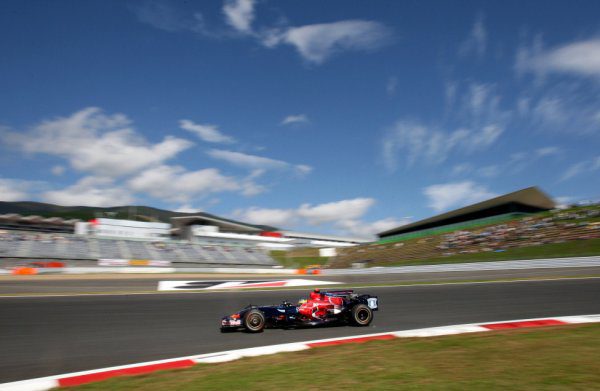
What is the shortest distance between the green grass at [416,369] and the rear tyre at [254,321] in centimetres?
230

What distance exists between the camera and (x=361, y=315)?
32.0ft

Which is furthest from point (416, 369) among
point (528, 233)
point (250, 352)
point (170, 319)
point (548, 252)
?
point (528, 233)

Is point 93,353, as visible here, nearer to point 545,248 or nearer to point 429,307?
point 429,307

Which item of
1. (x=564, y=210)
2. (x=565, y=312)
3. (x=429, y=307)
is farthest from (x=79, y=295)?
(x=564, y=210)

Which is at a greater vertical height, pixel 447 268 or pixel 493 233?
pixel 493 233

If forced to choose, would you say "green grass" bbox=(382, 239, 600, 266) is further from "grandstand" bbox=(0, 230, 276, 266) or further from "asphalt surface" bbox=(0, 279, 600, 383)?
"grandstand" bbox=(0, 230, 276, 266)

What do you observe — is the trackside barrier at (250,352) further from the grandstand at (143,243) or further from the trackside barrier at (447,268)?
the grandstand at (143,243)

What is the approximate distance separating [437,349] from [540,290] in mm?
11071

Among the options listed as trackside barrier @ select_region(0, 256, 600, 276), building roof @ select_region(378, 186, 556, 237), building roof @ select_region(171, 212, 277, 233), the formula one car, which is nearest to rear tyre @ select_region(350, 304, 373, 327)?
the formula one car

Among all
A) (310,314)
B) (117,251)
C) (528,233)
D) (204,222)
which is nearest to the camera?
(310,314)

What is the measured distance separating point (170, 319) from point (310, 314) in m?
3.69

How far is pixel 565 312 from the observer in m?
10.6

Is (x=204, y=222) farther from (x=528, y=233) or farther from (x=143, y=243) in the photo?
(x=528, y=233)

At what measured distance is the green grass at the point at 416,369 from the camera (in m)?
4.65
